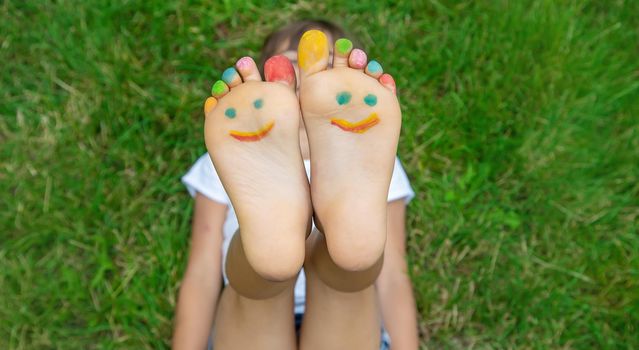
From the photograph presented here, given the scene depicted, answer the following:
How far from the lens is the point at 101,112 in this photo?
1692 millimetres

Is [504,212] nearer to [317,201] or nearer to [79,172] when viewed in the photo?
[317,201]

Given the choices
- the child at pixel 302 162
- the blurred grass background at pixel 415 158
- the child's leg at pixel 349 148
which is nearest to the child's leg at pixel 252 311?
the child at pixel 302 162

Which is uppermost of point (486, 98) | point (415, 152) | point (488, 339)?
point (486, 98)

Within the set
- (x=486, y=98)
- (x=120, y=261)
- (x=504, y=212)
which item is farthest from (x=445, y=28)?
(x=120, y=261)

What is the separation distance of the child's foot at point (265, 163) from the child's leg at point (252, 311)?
0.27ft

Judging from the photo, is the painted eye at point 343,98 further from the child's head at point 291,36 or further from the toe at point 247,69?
the child's head at point 291,36

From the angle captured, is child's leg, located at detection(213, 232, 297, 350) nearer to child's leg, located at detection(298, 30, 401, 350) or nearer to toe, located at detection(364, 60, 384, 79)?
child's leg, located at detection(298, 30, 401, 350)

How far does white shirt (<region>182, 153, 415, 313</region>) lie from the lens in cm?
144

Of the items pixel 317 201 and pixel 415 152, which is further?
pixel 415 152

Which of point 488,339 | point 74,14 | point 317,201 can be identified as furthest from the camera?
point 74,14

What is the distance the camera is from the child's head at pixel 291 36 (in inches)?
58.9

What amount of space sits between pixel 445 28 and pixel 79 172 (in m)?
1.10

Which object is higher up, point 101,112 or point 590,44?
point 590,44

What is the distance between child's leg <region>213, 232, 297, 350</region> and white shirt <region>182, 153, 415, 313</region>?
226 millimetres
